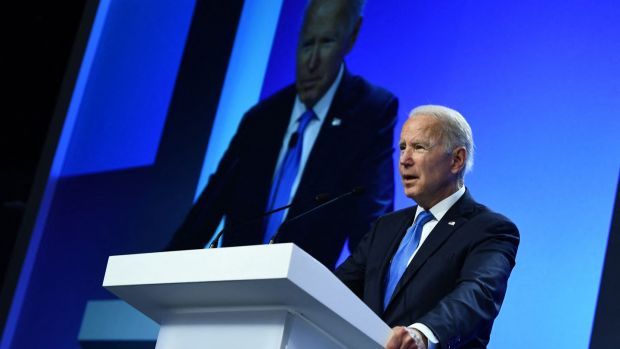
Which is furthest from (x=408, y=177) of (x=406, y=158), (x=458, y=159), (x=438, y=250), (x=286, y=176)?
(x=286, y=176)

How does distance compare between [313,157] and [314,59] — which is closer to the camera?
[313,157]

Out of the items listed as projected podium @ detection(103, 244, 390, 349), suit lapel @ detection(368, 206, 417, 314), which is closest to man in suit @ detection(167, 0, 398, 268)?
suit lapel @ detection(368, 206, 417, 314)

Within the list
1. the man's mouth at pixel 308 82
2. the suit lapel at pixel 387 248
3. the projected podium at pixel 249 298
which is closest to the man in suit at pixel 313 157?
the man's mouth at pixel 308 82

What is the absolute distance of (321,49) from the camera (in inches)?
165

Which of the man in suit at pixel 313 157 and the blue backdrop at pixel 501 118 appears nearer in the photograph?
the blue backdrop at pixel 501 118

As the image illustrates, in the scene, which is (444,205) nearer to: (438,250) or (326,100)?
(438,250)

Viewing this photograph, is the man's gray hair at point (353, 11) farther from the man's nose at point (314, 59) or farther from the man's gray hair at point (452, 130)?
the man's gray hair at point (452, 130)

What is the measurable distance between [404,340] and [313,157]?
2.17 meters

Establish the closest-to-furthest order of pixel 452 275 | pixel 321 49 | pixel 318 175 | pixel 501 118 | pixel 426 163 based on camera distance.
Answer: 1. pixel 452 275
2. pixel 426 163
3. pixel 501 118
4. pixel 318 175
5. pixel 321 49

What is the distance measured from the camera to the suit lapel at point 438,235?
2.40 meters

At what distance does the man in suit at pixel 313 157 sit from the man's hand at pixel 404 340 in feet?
5.74

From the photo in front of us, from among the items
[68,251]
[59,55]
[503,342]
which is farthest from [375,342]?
[59,55]

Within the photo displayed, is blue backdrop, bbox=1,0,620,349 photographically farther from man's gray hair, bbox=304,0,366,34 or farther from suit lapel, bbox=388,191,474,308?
suit lapel, bbox=388,191,474,308

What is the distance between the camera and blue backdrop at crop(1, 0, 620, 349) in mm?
3039
